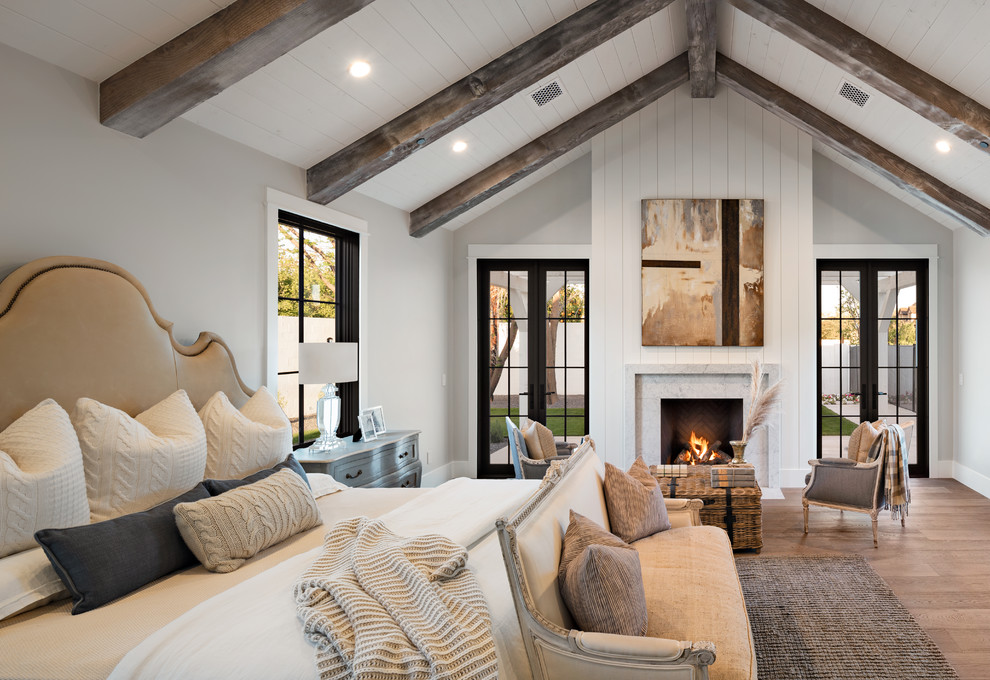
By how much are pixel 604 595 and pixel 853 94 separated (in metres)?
4.28

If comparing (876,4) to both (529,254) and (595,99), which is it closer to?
(595,99)

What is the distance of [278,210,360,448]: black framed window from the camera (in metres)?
4.38

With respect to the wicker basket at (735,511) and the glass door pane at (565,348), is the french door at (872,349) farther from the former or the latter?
the wicker basket at (735,511)

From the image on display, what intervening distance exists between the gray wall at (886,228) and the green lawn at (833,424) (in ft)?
2.45

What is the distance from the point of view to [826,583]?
3809mm

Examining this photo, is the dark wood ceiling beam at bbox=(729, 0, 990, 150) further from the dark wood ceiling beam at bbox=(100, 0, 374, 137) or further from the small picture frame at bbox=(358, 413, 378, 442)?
the small picture frame at bbox=(358, 413, 378, 442)

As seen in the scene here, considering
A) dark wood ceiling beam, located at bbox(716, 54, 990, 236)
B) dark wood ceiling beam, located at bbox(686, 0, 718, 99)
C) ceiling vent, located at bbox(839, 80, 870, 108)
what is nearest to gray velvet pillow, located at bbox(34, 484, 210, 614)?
dark wood ceiling beam, located at bbox(686, 0, 718, 99)

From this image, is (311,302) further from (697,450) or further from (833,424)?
(833,424)

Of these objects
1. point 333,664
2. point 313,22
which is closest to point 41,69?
point 313,22

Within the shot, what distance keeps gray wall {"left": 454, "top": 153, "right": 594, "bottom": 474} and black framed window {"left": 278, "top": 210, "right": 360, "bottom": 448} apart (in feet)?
6.10

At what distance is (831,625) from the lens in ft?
10.7

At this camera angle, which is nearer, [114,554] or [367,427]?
[114,554]

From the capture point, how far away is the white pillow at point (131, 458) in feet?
7.80

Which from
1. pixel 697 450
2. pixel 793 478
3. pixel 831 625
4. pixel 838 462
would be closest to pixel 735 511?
pixel 838 462
